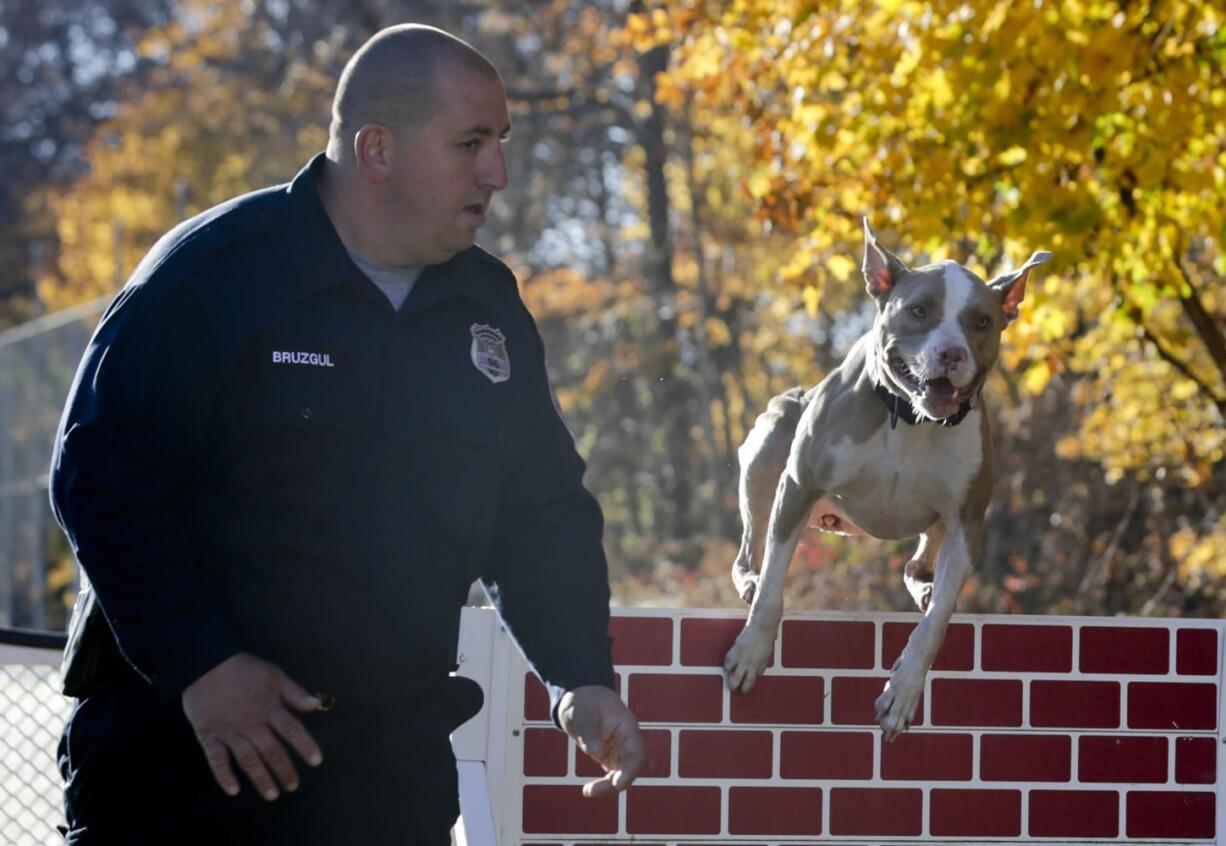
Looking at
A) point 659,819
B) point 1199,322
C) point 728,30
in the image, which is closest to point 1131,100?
point 1199,322

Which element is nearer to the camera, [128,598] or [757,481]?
[128,598]

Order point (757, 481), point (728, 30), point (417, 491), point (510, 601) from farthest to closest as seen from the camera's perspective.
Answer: point (728, 30), point (757, 481), point (510, 601), point (417, 491)

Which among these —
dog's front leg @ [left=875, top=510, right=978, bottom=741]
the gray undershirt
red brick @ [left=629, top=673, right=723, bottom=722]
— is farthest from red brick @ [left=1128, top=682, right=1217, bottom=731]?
the gray undershirt

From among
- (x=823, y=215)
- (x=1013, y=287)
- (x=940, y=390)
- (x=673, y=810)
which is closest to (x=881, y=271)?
(x=1013, y=287)

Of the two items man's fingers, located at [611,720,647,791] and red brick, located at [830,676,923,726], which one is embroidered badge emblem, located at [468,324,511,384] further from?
red brick, located at [830,676,923,726]

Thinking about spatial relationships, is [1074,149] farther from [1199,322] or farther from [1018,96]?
[1199,322]

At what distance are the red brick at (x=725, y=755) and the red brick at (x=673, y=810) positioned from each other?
51 mm

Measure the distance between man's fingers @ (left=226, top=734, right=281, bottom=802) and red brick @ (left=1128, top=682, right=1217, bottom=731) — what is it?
108 inches

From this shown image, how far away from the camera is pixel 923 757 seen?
498 cm

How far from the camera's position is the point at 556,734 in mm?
4938

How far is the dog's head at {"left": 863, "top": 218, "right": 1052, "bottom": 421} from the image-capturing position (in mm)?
4391

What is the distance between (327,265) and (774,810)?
2.20 meters

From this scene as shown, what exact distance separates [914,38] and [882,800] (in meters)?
4.72

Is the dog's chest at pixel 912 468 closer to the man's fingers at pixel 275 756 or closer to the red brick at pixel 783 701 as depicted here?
the red brick at pixel 783 701
